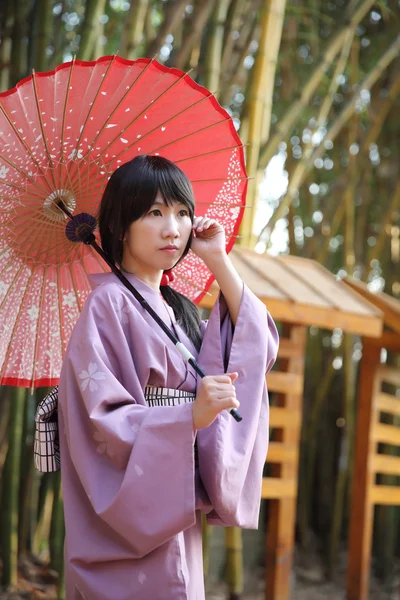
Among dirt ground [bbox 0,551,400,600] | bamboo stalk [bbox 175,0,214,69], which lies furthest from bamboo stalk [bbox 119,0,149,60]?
dirt ground [bbox 0,551,400,600]

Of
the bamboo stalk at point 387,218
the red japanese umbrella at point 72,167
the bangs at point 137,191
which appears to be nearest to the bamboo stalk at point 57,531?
the red japanese umbrella at point 72,167

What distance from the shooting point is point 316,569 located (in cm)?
477

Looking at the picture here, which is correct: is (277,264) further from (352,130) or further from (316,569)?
(316,569)

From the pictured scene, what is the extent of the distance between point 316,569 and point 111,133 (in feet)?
12.8

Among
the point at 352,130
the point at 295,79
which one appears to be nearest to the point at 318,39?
the point at 295,79

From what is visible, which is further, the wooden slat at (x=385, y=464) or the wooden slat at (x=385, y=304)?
the wooden slat at (x=385, y=464)

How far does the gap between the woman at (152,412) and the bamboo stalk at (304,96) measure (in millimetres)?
1568

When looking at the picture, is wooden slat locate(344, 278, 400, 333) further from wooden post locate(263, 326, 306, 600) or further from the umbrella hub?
the umbrella hub

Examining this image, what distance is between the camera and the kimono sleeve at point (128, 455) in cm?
127

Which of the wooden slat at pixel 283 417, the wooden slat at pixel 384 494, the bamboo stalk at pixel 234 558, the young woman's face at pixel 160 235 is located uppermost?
the young woman's face at pixel 160 235

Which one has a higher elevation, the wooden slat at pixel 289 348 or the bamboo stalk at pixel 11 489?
the wooden slat at pixel 289 348

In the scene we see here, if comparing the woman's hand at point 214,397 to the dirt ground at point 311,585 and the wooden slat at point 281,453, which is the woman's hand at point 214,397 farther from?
the dirt ground at point 311,585

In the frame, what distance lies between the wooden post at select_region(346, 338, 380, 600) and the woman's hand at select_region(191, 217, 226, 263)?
213 cm

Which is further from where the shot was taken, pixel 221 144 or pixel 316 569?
pixel 316 569
